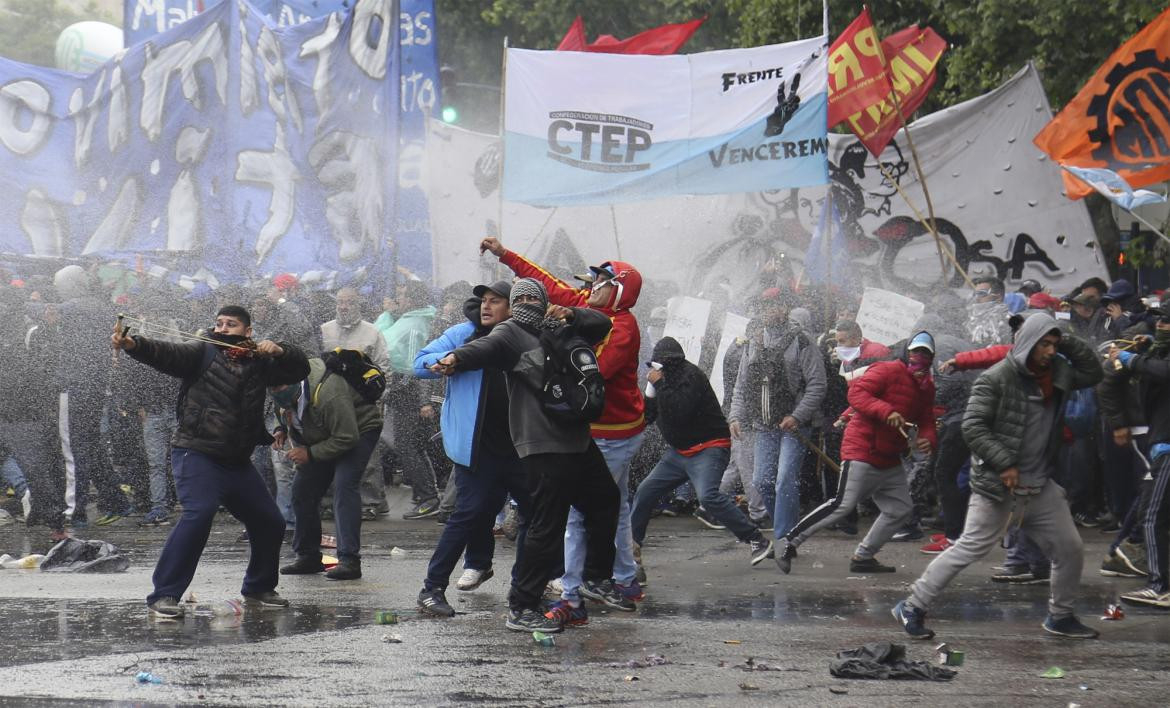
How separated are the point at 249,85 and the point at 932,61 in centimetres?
651

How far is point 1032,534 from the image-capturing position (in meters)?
7.73

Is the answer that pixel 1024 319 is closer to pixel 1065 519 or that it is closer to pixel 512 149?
pixel 1065 519

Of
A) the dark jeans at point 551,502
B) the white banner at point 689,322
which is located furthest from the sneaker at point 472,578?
the white banner at point 689,322

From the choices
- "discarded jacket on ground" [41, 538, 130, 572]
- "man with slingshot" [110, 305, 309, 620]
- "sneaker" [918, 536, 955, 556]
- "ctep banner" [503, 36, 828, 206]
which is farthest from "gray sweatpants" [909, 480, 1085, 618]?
"ctep banner" [503, 36, 828, 206]

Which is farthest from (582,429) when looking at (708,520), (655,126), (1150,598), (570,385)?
(655,126)

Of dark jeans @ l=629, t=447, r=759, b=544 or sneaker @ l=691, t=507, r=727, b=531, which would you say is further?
sneaker @ l=691, t=507, r=727, b=531

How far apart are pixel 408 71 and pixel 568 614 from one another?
32.7 feet

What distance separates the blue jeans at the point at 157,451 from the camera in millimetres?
13039

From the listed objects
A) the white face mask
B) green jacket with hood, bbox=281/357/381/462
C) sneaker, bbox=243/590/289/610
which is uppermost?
the white face mask

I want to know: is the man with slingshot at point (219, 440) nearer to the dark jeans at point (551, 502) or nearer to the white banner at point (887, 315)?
the dark jeans at point (551, 502)

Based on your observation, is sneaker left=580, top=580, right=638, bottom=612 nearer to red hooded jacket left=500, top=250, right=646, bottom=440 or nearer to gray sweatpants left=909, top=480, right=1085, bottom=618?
red hooded jacket left=500, top=250, right=646, bottom=440

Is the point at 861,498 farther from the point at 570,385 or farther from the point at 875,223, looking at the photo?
the point at 875,223

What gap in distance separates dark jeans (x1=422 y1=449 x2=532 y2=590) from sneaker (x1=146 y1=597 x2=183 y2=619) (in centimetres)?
127

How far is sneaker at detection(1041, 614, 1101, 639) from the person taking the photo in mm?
7496
